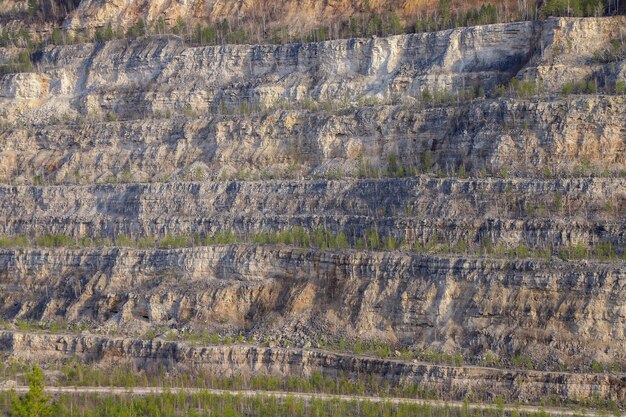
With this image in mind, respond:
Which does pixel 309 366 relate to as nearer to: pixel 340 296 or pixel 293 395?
pixel 293 395

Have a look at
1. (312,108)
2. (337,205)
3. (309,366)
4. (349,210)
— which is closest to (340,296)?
(309,366)

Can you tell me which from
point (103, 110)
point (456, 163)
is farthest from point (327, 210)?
point (103, 110)

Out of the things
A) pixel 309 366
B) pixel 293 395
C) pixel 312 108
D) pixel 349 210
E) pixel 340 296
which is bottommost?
pixel 293 395

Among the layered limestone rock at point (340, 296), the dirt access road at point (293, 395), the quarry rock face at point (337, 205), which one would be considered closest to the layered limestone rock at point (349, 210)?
the quarry rock face at point (337, 205)

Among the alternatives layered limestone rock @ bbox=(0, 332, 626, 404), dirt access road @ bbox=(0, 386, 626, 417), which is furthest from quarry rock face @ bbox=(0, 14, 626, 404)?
dirt access road @ bbox=(0, 386, 626, 417)

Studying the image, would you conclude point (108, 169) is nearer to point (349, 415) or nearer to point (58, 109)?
point (58, 109)

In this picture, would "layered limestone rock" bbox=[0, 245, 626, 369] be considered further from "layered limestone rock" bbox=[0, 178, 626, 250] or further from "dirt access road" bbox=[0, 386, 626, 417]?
"dirt access road" bbox=[0, 386, 626, 417]
